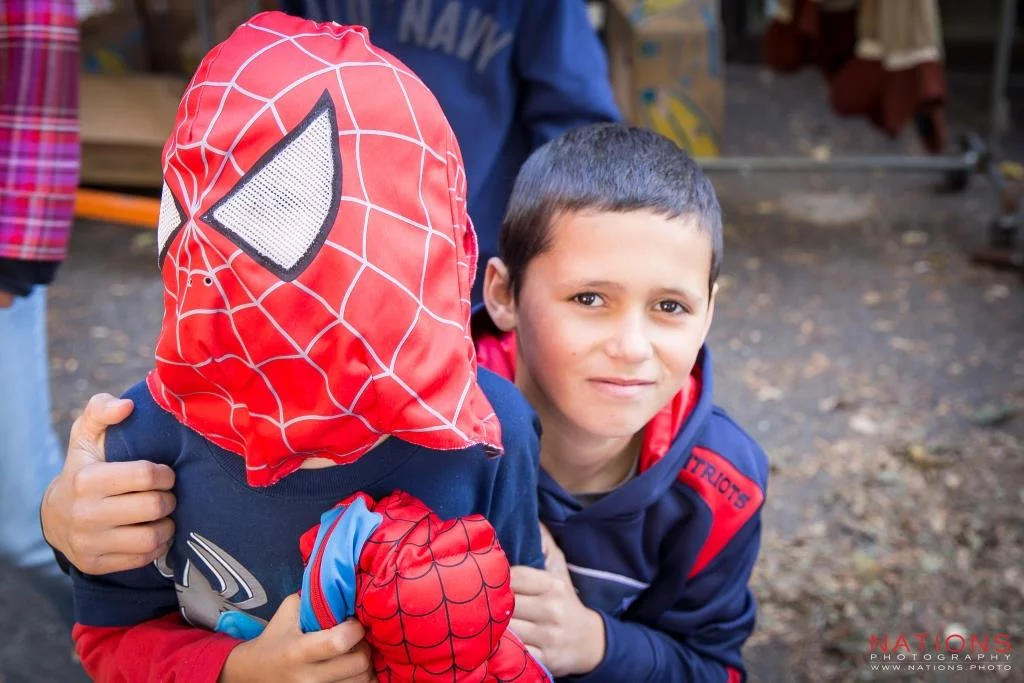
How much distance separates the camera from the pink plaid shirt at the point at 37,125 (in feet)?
A: 6.70

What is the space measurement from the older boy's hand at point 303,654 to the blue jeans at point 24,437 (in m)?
1.27

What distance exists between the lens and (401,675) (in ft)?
3.77

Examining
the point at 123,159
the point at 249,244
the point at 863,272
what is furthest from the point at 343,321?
the point at 123,159

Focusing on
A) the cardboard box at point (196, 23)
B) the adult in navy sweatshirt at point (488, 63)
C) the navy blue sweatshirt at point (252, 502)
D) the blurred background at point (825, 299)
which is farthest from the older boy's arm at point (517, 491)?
the cardboard box at point (196, 23)

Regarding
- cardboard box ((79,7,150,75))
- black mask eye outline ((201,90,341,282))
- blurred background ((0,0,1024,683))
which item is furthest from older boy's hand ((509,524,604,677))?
cardboard box ((79,7,150,75))

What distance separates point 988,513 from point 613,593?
217cm

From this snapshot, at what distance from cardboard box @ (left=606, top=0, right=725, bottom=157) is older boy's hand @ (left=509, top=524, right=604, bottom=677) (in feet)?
14.8

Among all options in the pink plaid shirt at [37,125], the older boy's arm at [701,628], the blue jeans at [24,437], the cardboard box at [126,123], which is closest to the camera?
the older boy's arm at [701,628]

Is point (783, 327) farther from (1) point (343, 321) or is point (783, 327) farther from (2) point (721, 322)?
(1) point (343, 321)

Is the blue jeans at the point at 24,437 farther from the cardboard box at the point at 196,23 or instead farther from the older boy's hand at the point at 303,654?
the cardboard box at the point at 196,23

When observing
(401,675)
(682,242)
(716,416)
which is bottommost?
(716,416)

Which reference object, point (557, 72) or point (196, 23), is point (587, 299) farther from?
point (196, 23)

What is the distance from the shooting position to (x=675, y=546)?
5.65ft

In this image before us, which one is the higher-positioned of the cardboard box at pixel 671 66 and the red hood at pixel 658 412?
the red hood at pixel 658 412
